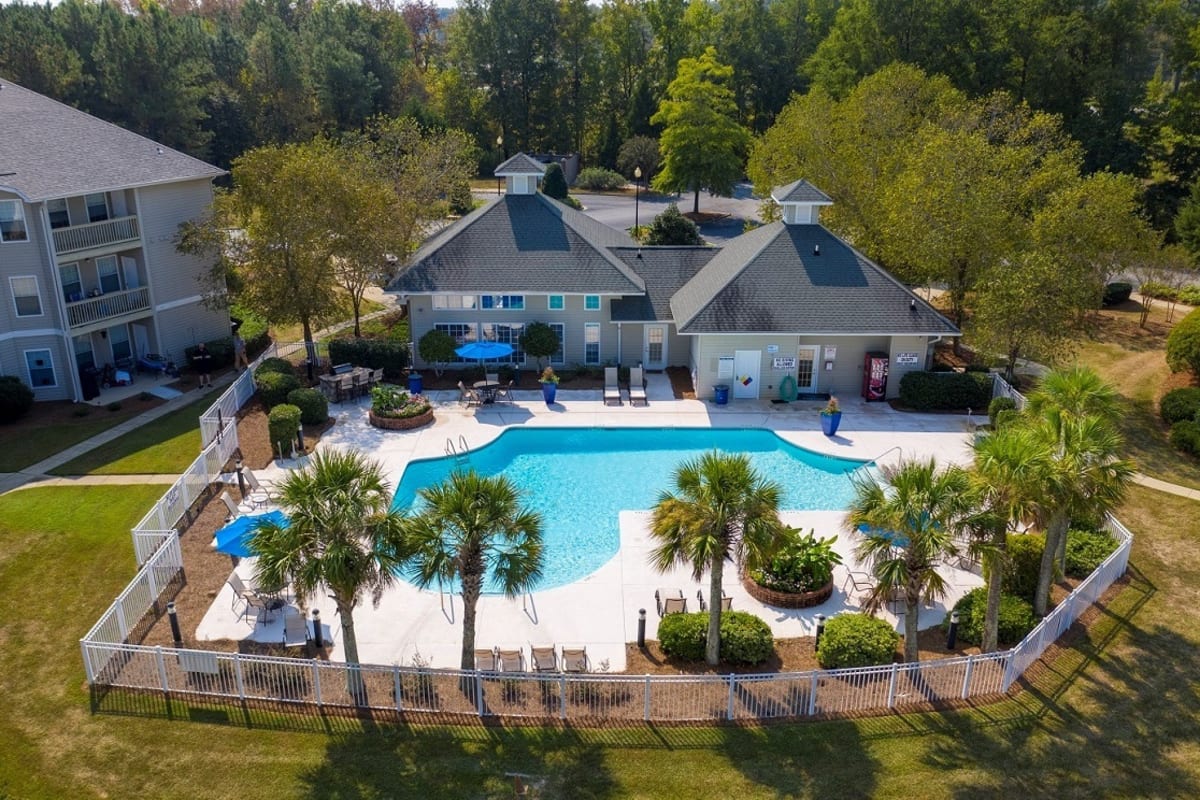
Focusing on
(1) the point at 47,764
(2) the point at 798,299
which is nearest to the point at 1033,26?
(2) the point at 798,299

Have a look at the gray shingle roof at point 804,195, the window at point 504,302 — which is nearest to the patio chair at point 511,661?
the window at point 504,302

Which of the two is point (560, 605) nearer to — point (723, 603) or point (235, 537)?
point (723, 603)

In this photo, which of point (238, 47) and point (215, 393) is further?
point (238, 47)

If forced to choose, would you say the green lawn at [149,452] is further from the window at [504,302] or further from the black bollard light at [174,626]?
the window at [504,302]

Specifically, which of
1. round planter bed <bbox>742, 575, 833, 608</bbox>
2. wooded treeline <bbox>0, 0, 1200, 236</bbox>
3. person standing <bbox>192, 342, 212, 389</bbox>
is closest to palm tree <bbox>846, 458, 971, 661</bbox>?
round planter bed <bbox>742, 575, 833, 608</bbox>

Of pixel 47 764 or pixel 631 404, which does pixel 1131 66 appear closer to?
→ pixel 631 404
